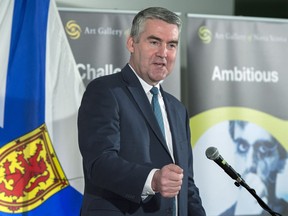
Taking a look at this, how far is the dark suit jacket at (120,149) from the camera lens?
1.69m

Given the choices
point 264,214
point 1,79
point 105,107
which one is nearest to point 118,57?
point 1,79

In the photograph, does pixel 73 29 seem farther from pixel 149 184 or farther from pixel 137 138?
pixel 149 184

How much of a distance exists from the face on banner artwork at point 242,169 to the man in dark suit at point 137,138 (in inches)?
88.3

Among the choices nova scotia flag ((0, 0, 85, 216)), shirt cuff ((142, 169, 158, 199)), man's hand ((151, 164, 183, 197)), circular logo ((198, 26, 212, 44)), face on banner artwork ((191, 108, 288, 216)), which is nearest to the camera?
man's hand ((151, 164, 183, 197))

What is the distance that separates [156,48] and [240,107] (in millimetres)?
2709

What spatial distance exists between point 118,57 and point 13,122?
1.07 meters

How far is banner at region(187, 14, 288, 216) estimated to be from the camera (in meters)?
4.36

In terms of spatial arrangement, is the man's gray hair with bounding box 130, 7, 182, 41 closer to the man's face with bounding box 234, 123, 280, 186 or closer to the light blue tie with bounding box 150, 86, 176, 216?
the light blue tie with bounding box 150, 86, 176, 216

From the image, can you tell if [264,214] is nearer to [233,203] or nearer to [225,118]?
[233,203]

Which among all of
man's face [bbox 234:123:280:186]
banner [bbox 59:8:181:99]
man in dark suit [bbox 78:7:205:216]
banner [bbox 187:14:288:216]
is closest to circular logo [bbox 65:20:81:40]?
banner [bbox 59:8:181:99]

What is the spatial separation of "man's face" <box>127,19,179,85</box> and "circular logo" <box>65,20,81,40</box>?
2204mm

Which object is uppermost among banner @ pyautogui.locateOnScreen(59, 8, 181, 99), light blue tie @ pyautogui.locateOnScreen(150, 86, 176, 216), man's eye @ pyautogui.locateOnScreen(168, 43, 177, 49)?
banner @ pyautogui.locateOnScreen(59, 8, 181, 99)

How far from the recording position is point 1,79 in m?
3.61

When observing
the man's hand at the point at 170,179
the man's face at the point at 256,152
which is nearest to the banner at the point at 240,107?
the man's face at the point at 256,152
